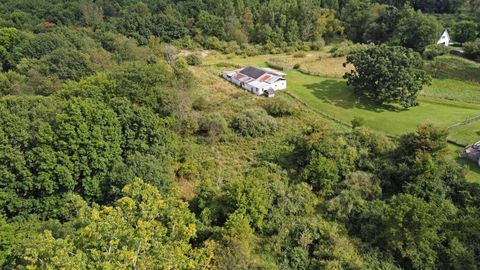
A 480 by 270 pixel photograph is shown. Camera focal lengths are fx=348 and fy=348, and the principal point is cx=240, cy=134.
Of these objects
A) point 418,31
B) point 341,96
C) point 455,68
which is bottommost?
point 341,96

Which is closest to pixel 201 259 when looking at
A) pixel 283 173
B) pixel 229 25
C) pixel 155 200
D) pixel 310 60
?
pixel 155 200

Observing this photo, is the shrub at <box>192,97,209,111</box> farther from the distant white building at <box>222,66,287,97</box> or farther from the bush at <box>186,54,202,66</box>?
the bush at <box>186,54,202,66</box>

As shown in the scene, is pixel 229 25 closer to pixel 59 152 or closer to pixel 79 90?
pixel 79 90

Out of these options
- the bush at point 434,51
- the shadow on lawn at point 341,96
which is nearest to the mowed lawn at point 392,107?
the shadow on lawn at point 341,96

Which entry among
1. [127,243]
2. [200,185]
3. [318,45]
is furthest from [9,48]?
[318,45]

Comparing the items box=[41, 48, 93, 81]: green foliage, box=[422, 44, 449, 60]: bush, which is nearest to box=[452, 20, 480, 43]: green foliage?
box=[422, 44, 449, 60]: bush

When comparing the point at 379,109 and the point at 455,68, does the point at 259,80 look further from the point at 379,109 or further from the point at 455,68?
the point at 455,68

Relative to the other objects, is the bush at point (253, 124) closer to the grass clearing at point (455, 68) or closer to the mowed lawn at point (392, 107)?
the mowed lawn at point (392, 107)
